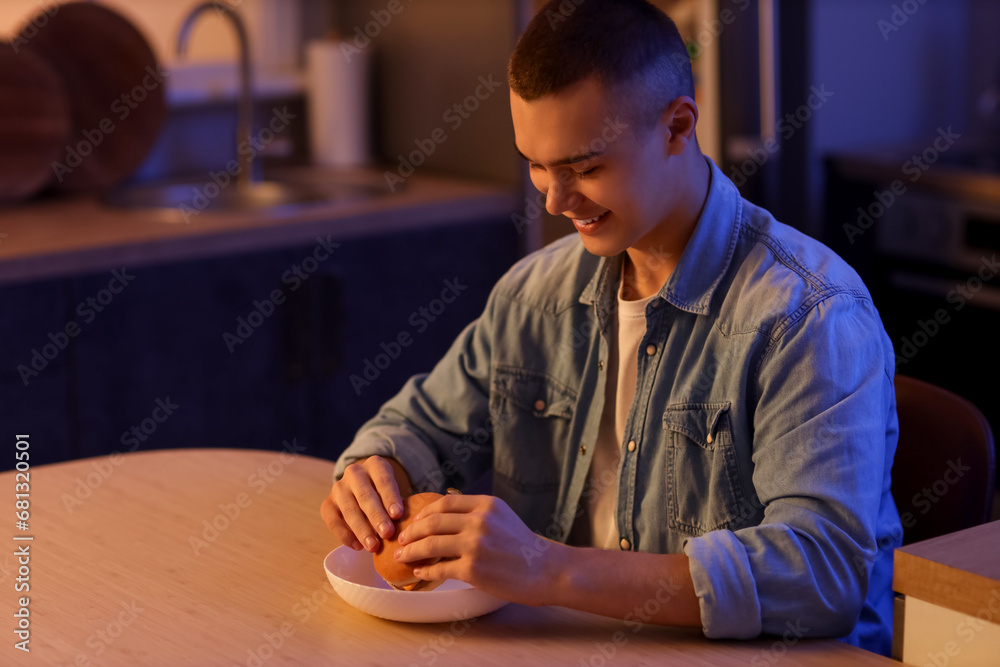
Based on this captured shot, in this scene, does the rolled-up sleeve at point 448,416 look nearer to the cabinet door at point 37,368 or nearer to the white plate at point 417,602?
the white plate at point 417,602

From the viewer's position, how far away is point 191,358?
2295 mm

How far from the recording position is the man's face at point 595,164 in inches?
44.1

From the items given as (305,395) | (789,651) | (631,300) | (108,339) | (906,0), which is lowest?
(305,395)

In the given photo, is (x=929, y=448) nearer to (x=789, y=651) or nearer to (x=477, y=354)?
(x=789, y=651)

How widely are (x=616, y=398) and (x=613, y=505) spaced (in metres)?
0.12

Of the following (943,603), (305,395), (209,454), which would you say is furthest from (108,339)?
(943,603)

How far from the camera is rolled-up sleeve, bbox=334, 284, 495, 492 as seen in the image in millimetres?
1363

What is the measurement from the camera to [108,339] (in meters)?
2.19

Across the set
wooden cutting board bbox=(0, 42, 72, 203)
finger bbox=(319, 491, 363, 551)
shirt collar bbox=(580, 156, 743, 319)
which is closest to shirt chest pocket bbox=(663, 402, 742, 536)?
shirt collar bbox=(580, 156, 743, 319)

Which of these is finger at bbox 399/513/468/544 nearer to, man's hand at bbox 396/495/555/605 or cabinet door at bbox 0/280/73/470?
man's hand at bbox 396/495/555/605

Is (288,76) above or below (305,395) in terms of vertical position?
above

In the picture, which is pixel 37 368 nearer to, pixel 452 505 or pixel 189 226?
pixel 189 226

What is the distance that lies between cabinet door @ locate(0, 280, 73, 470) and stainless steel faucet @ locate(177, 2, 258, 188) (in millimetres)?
733

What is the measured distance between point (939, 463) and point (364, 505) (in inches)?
24.1
